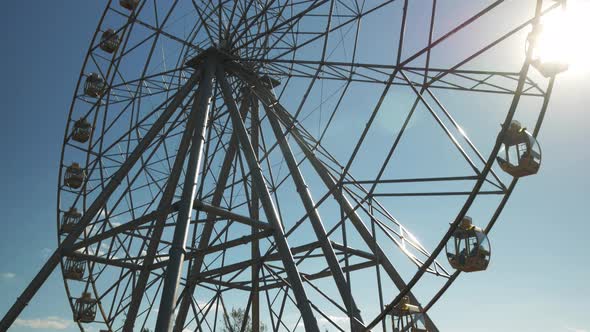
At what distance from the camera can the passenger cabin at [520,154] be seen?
1077cm

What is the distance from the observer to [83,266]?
22109 mm

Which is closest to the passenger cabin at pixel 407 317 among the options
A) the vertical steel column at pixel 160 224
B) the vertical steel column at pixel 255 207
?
the vertical steel column at pixel 255 207

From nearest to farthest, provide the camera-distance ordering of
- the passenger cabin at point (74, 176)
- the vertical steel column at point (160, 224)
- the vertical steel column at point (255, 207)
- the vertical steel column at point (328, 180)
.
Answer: the vertical steel column at point (328, 180) → the vertical steel column at point (160, 224) → the vertical steel column at point (255, 207) → the passenger cabin at point (74, 176)

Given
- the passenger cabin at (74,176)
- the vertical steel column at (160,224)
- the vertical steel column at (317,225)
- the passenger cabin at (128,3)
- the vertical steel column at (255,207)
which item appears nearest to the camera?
the vertical steel column at (317,225)

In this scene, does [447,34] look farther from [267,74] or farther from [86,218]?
[86,218]

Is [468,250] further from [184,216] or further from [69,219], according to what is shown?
[69,219]

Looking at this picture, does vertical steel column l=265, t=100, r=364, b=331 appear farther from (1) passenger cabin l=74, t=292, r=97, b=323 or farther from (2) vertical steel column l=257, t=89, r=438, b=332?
(1) passenger cabin l=74, t=292, r=97, b=323

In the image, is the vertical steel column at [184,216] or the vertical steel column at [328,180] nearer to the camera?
the vertical steel column at [184,216]

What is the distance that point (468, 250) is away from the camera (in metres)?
12.4

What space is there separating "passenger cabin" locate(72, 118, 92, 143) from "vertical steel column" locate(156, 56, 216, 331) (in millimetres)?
7515

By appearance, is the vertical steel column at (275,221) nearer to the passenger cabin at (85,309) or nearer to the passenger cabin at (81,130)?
the passenger cabin at (81,130)

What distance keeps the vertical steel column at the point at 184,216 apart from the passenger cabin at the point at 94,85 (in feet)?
23.0

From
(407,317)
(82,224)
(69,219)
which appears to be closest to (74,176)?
(69,219)

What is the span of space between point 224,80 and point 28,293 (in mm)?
8678
